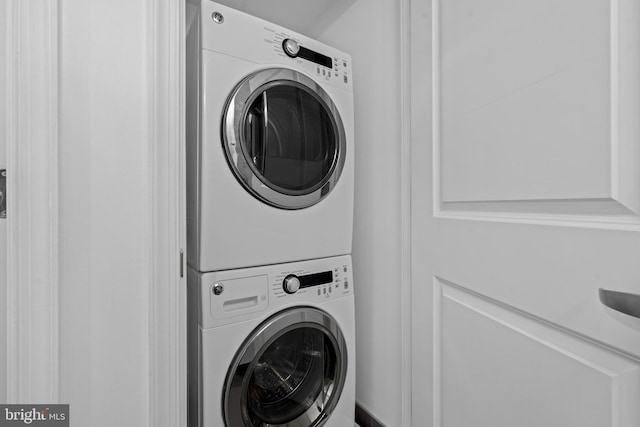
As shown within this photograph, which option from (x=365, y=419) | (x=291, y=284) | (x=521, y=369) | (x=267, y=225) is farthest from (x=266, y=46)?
(x=365, y=419)

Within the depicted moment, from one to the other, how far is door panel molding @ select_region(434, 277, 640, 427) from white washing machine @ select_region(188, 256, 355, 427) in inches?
14.8

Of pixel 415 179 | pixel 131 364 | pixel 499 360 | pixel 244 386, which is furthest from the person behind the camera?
Result: pixel 415 179

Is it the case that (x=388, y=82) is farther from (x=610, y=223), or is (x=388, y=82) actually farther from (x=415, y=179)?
(x=610, y=223)

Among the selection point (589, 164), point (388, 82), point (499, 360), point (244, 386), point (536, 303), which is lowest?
point (244, 386)

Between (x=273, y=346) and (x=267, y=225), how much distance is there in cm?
44

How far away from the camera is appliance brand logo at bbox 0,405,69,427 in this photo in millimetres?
538

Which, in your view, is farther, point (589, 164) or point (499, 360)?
Answer: point (499, 360)

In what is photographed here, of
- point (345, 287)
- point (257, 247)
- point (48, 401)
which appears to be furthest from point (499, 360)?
point (48, 401)

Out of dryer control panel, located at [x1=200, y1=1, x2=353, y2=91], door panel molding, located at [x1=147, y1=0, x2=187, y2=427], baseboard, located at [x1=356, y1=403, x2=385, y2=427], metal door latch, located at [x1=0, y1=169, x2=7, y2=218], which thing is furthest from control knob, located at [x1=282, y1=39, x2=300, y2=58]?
baseboard, located at [x1=356, y1=403, x2=385, y2=427]

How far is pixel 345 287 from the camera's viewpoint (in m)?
1.16

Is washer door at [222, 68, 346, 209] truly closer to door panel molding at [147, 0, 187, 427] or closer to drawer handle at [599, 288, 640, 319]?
door panel molding at [147, 0, 187, 427]

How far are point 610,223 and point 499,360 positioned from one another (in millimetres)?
417

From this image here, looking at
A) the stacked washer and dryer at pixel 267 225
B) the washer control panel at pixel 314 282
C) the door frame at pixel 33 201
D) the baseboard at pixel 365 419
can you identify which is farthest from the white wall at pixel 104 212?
the baseboard at pixel 365 419

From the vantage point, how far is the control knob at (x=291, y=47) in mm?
1015
